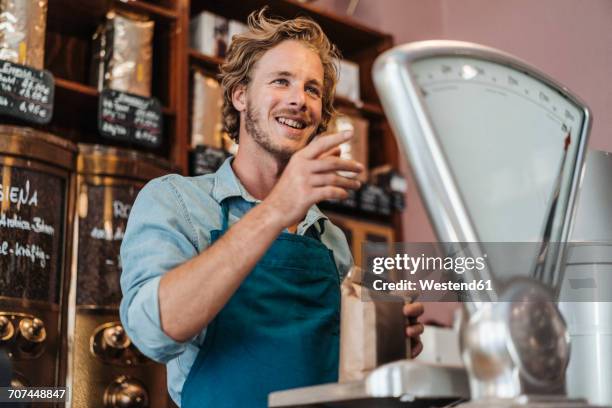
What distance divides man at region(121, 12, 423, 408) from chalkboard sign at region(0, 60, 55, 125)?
2.75 feet

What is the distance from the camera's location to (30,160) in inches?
94.8

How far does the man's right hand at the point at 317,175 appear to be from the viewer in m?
1.19

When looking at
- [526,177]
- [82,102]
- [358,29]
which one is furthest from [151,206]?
[358,29]

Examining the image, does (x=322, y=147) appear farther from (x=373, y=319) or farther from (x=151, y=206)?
(x=151, y=206)

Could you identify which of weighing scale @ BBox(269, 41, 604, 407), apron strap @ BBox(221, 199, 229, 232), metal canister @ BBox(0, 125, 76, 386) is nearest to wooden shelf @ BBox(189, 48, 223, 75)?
metal canister @ BBox(0, 125, 76, 386)

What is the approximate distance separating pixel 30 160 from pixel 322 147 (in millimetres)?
1432

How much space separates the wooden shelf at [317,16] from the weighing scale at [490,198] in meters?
2.49

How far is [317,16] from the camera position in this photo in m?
3.62

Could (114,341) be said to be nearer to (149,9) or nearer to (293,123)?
(293,123)

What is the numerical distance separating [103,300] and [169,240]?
1.08 metres

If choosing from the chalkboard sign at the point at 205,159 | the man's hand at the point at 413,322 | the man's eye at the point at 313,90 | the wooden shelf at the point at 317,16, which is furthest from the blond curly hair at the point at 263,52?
the wooden shelf at the point at 317,16

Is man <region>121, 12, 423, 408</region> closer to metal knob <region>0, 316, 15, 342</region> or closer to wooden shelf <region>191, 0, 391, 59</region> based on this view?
metal knob <region>0, 316, 15, 342</region>

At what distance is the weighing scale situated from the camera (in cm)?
93

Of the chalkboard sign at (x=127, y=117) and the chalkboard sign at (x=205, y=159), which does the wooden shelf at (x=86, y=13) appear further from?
the chalkboard sign at (x=205, y=159)
